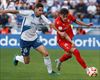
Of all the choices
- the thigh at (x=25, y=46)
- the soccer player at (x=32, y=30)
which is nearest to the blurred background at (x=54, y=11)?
the thigh at (x=25, y=46)

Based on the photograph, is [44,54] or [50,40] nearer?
[44,54]

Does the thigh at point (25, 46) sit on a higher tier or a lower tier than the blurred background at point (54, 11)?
higher

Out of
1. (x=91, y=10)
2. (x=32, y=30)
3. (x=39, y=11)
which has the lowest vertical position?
(x=91, y=10)

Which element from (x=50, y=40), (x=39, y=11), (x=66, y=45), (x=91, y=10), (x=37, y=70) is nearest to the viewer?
(x=39, y=11)

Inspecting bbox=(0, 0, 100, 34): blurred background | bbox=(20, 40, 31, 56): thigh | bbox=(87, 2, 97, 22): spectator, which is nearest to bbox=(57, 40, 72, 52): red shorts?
bbox=(20, 40, 31, 56): thigh

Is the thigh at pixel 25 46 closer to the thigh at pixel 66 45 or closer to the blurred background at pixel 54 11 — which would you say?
the thigh at pixel 66 45

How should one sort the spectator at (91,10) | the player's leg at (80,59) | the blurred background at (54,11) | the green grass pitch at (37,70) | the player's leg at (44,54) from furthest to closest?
1. the spectator at (91,10)
2. the blurred background at (54,11)
3. the player's leg at (44,54)
4. the green grass pitch at (37,70)
5. the player's leg at (80,59)

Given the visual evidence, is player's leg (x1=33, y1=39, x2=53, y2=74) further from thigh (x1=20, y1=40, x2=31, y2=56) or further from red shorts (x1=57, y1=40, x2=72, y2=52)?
red shorts (x1=57, y1=40, x2=72, y2=52)

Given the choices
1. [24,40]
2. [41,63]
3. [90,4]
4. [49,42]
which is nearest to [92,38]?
[49,42]

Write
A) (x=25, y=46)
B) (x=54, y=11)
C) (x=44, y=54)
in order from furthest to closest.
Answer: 1. (x=54, y=11)
2. (x=25, y=46)
3. (x=44, y=54)

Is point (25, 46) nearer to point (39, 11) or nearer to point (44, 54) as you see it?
point (44, 54)

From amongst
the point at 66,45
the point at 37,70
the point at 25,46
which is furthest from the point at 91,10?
the point at 25,46

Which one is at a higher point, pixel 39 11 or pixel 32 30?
pixel 39 11

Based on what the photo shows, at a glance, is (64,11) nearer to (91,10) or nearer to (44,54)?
(44,54)
